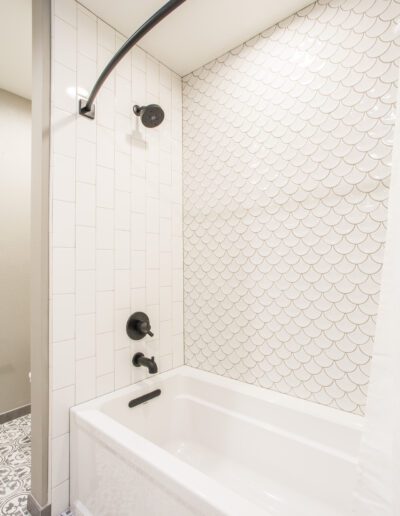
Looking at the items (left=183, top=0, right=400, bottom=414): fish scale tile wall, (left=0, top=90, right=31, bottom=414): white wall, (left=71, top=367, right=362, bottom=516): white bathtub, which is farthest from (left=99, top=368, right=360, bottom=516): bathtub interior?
(left=0, top=90, right=31, bottom=414): white wall

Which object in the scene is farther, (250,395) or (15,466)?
(15,466)

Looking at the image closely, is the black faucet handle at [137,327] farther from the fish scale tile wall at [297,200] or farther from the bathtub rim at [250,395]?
the fish scale tile wall at [297,200]

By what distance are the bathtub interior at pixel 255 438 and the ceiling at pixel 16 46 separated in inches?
82.4

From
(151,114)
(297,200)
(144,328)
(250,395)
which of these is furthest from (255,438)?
(151,114)

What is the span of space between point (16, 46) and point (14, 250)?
4.55ft

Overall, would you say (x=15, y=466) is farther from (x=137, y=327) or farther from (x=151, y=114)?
(x=151, y=114)

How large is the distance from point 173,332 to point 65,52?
1.69 metres

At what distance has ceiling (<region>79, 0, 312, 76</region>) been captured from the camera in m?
1.48

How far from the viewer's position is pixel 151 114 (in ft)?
5.23

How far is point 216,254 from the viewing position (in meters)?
1.84

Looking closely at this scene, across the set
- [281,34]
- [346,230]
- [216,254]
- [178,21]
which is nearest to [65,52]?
[178,21]

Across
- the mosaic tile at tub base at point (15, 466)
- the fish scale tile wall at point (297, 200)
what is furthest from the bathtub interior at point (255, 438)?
the mosaic tile at tub base at point (15, 466)

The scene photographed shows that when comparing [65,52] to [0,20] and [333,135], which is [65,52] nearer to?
[0,20]

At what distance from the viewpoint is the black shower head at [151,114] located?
1.58m
